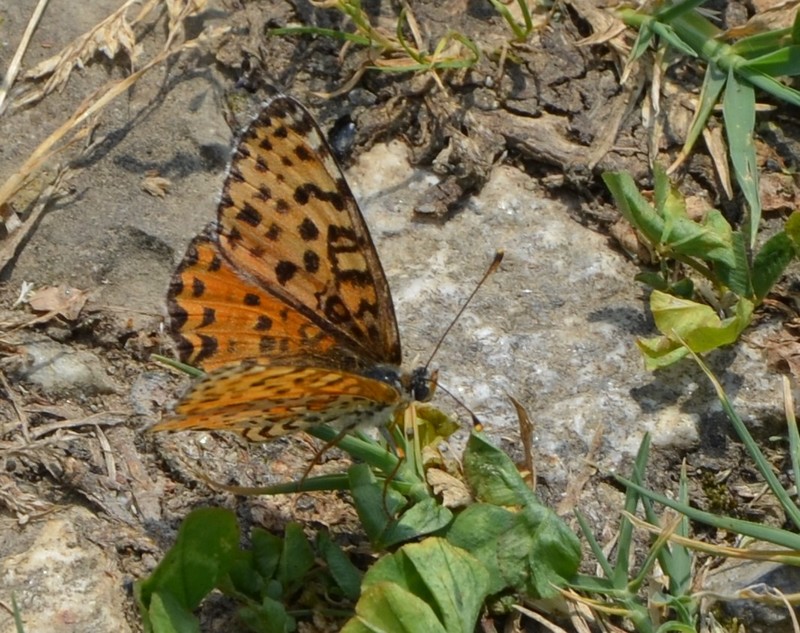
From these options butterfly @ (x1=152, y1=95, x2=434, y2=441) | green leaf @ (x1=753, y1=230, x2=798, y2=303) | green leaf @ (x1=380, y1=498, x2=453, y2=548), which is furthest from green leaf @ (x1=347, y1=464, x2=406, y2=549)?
green leaf @ (x1=753, y1=230, x2=798, y2=303)

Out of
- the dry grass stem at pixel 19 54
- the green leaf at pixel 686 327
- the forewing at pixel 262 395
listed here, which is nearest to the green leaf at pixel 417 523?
the forewing at pixel 262 395

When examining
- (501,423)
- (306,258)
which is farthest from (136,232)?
(501,423)

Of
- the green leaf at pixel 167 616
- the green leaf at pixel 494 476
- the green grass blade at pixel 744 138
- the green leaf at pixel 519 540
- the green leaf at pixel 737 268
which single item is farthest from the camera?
the green grass blade at pixel 744 138

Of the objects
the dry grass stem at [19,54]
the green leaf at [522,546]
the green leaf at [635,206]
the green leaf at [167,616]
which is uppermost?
the dry grass stem at [19,54]

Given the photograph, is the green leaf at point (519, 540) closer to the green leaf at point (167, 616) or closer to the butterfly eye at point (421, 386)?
the butterfly eye at point (421, 386)

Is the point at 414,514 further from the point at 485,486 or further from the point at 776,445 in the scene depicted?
the point at 776,445

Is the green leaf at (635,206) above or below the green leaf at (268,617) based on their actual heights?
above
